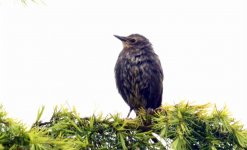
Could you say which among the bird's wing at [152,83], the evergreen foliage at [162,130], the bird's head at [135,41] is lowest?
the evergreen foliage at [162,130]

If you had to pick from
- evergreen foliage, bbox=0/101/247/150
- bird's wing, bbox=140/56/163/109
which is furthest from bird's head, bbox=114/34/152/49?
evergreen foliage, bbox=0/101/247/150

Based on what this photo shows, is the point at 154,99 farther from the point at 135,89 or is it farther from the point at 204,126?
the point at 204,126

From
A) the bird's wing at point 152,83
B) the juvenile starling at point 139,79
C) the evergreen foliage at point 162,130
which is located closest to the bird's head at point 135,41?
the juvenile starling at point 139,79

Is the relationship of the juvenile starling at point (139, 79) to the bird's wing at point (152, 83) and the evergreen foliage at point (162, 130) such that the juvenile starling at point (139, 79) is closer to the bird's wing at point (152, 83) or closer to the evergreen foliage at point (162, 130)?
the bird's wing at point (152, 83)

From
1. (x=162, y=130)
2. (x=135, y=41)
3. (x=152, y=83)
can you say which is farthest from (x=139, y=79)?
(x=162, y=130)

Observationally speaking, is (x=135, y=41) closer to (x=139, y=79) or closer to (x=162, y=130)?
(x=139, y=79)
